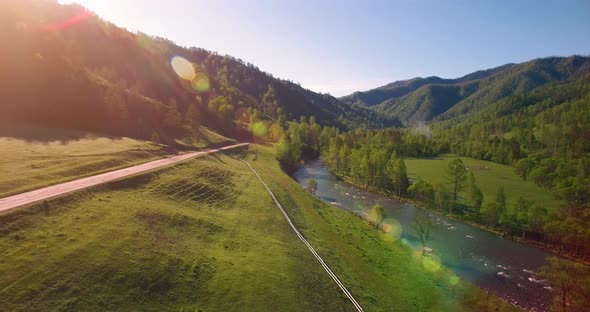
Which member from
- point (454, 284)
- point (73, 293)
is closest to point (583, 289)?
point (454, 284)

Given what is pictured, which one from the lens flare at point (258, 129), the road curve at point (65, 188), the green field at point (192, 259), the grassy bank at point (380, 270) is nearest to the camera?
A: the green field at point (192, 259)

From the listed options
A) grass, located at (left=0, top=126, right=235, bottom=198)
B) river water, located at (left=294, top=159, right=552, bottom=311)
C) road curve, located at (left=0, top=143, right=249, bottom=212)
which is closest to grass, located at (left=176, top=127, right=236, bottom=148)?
grass, located at (left=0, top=126, right=235, bottom=198)

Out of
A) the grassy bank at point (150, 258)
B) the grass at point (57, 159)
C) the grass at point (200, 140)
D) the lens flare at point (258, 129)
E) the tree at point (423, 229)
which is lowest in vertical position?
the tree at point (423, 229)

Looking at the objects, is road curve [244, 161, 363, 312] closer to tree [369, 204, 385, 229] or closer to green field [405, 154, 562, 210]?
tree [369, 204, 385, 229]

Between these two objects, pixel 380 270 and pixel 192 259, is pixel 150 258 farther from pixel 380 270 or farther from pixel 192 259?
pixel 380 270

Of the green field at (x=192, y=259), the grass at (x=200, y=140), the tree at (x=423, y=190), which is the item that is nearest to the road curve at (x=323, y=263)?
the green field at (x=192, y=259)

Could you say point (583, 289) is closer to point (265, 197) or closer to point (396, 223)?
point (396, 223)

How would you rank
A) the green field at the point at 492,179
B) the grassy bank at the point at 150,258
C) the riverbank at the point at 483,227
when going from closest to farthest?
the grassy bank at the point at 150,258
the riverbank at the point at 483,227
the green field at the point at 492,179

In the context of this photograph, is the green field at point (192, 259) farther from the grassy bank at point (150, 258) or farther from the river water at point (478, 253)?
the river water at point (478, 253)
